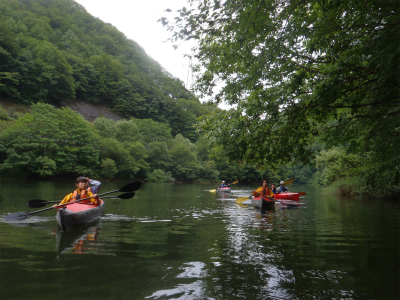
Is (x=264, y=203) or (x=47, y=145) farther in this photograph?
(x=47, y=145)

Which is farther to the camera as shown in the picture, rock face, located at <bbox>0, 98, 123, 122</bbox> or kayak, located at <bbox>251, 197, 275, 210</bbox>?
rock face, located at <bbox>0, 98, 123, 122</bbox>

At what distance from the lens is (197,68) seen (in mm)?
8164

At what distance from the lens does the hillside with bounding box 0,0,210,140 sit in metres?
54.2

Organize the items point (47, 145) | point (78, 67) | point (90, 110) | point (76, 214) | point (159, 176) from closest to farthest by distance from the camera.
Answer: point (76, 214) < point (47, 145) < point (159, 176) < point (90, 110) < point (78, 67)

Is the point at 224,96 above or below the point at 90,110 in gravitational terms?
below

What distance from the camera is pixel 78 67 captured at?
70.5m

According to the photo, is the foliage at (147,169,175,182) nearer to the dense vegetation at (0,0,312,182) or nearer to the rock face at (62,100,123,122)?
the dense vegetation at (0,0,312,182)

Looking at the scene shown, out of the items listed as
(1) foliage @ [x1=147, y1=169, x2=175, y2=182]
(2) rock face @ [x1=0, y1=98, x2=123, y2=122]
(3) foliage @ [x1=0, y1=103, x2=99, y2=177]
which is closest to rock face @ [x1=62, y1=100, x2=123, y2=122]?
(2) rock face @ [x1=0, y1=98, x2=123, y2=122]

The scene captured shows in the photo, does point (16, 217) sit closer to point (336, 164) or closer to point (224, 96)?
point (224, 96)

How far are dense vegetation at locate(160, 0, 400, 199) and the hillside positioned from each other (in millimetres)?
40682

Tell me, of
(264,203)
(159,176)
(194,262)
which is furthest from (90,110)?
(194,262)

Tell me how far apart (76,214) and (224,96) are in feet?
16.1

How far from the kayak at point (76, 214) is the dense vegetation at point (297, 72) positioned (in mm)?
3935

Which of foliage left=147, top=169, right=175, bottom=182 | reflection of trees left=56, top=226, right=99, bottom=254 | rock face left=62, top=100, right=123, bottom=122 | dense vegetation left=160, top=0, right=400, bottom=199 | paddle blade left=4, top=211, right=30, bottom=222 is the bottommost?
reflection of trees left=56, top=226, right=99, bottom=254
